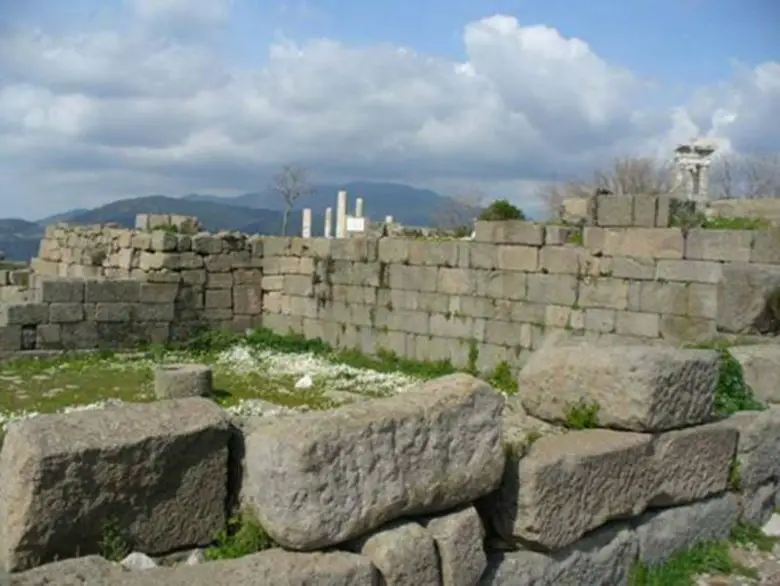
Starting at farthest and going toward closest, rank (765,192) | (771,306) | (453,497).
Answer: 1. (765,192)
2. (771,306)
3. (453,497)

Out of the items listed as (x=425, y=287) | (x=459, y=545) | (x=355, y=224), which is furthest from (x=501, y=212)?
(x=355, y=224)

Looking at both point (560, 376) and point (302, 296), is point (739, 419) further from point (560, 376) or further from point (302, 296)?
point (302, 296)

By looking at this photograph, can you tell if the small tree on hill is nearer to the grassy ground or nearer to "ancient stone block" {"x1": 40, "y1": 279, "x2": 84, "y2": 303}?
the grassy ground

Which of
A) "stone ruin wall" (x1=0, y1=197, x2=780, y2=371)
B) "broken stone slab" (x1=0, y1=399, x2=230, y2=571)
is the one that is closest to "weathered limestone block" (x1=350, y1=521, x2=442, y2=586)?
"broken stone slab" (x1=0, y1=399, x2=230, y2=571)

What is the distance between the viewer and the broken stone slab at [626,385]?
554 cm

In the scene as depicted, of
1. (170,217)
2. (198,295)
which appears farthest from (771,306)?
(170,217)

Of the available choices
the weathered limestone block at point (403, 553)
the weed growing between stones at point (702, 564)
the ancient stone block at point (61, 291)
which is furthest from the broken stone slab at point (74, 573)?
the ancient stone block at point (61, 291)

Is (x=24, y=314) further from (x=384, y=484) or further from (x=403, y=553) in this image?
(x=403, y=553)

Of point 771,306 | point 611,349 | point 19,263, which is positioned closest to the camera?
point 611,349

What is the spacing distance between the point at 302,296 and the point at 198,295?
81.0 inches

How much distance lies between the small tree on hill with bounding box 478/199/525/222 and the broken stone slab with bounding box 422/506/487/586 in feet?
34.5

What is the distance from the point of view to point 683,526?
5.89 m

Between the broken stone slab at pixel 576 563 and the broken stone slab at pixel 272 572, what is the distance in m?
1.03

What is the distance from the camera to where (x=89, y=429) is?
13.6 ft
